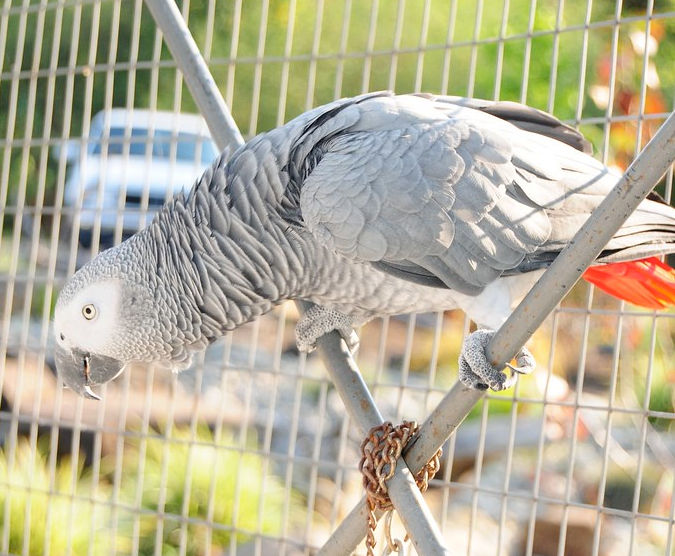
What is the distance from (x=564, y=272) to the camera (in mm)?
863

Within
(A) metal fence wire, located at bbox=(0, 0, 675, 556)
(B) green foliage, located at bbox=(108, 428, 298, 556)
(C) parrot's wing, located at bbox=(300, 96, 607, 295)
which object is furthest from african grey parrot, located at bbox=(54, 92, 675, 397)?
(B) green foliage, located at bbox=(108, 428, 298, 556)

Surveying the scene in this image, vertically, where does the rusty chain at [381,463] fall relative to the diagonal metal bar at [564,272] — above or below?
below

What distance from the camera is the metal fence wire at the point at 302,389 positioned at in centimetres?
131

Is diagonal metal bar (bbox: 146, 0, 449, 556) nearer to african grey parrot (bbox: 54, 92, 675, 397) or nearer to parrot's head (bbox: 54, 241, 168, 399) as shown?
african grey parrot (bbox: 54, 92, 675, 397)

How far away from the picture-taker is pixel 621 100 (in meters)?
1.96

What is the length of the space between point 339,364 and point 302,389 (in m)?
1.94

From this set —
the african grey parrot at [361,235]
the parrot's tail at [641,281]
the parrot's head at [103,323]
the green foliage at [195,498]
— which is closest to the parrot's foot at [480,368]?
the african grey parrot at [361,235]

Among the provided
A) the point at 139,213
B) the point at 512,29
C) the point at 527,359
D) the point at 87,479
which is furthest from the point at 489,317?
the point at 512,29

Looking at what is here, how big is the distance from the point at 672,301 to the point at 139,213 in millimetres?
1025

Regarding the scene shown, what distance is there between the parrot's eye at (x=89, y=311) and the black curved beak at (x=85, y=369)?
71 mm

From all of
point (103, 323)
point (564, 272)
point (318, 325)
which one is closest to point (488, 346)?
point (564, 272)

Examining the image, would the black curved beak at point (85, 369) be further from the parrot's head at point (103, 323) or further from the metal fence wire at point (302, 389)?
the metal fence wire at point (302, 389)

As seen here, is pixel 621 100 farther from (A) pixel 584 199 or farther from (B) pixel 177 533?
(B) pixel 177 533

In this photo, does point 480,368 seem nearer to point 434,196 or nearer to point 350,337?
point 434,196
